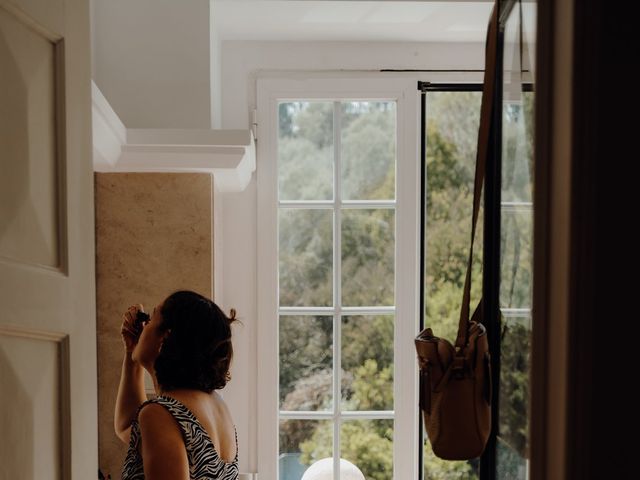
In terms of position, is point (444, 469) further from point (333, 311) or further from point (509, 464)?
point (509, 464)

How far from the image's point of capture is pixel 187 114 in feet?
6.89

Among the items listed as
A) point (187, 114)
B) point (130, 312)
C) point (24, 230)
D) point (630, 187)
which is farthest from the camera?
point (187, 114)

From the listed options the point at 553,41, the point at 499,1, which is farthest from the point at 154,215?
the point at 553,41

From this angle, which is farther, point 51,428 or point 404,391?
point 404,391

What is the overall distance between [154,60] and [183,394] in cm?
102

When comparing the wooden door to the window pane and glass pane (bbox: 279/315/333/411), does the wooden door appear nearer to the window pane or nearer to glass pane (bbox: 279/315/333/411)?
the window pane

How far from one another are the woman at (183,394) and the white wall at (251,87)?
Result: 2.34ft

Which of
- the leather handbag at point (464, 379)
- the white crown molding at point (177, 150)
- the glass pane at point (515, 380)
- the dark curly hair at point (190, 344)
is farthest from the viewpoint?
the white crown molding at point (177, 150)

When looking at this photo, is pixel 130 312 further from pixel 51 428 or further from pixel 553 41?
pixel 553 41

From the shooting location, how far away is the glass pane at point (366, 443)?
2.48 m

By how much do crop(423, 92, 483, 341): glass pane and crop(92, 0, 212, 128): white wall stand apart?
31.9 inches

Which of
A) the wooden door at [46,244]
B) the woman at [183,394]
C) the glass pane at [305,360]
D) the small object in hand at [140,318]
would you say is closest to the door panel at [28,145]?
the wooden door at [46,244]

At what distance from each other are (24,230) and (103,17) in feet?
4.81

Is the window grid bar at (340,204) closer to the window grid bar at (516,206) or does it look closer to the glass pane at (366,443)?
the glass pane at (366,443)
